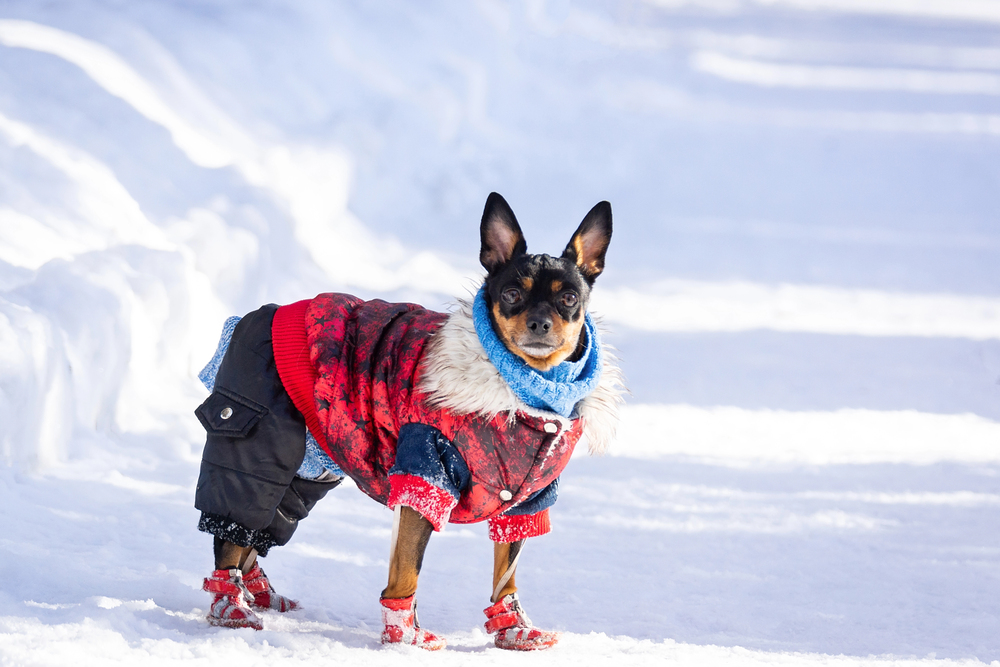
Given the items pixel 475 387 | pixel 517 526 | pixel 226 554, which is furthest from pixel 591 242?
pixel 226 554

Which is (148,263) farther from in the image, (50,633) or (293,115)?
(293,115)

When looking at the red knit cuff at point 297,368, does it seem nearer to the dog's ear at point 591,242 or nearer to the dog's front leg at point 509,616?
the dog's front leg at point 509,616

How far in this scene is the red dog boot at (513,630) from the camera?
2363 mm

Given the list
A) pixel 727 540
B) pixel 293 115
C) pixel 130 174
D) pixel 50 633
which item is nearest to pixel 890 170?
pixel 293 115

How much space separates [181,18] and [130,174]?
2.17 meters

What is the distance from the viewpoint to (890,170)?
353 inches

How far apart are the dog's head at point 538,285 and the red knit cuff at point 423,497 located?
42cm

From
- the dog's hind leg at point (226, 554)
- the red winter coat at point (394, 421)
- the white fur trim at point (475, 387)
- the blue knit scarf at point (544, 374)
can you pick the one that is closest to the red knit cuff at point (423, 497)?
Result: the red winter coat at point (394, 421)

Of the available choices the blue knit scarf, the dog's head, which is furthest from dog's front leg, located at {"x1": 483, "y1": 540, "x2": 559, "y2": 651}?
the dog's head

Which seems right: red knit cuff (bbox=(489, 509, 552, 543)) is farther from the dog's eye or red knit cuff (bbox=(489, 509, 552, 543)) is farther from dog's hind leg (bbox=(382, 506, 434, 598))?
the dog's eye

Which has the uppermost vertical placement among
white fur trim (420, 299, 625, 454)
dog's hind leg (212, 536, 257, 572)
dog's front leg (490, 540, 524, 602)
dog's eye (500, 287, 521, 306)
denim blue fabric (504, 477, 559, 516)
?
dog's eye (500, 287, 521, 306)

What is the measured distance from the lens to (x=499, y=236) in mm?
2441

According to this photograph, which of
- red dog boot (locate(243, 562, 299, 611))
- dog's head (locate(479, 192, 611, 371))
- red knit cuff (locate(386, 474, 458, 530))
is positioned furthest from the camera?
red dog boot (locate(243, 562, 299, 611))

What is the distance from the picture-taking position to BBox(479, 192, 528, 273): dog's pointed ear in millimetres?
2420
